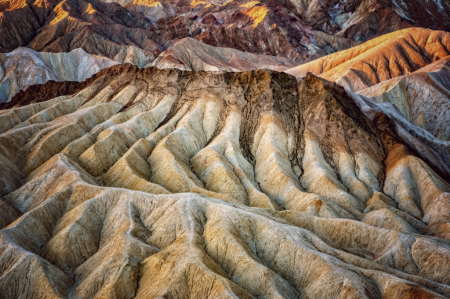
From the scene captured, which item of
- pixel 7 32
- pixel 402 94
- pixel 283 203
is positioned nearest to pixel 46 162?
pixel 283 203

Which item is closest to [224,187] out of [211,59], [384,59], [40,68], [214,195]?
[214,195]

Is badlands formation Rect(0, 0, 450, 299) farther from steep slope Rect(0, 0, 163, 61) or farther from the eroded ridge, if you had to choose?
steep slope Rect(0, 0, 163, 61)

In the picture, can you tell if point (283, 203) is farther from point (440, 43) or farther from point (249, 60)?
point (249, 60)

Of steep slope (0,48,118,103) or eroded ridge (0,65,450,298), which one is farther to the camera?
steep slope (0,48,118,103)

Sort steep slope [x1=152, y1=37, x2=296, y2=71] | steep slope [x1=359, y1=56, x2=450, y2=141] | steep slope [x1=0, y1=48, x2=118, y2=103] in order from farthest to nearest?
1. steep slope [x1=152, y1=37, x2=296, y2=71]
2. steep slope [x1=0, y1=48, x2=118, y2=103]
3. steep slope [x1=359, y1=56, x2=450, y2=141]

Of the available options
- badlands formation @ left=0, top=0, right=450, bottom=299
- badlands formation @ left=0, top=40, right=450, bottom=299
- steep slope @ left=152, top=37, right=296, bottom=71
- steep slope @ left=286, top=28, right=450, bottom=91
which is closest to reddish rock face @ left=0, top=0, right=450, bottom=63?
steep slope @ left=152, top=37, right=296, bottom=71

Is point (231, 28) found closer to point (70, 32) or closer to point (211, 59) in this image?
point (211, 59)
